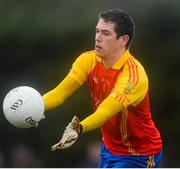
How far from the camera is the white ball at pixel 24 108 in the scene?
34.9 ft

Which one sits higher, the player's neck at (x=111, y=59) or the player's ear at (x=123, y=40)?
the player's ear at (x=123, y=40)

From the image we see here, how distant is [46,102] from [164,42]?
4.93 m

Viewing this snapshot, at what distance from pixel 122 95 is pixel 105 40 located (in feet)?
2.08

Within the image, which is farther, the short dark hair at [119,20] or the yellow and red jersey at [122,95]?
the short dark hair at [119,20]

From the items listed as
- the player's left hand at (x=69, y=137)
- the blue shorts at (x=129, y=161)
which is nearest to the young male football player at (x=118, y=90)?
the blue shorts at (x=129, y=161)

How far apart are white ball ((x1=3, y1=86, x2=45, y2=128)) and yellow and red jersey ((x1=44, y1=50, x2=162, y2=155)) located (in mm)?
344

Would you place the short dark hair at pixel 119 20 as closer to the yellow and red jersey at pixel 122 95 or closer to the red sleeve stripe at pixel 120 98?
the yellow and red jersey at pixel 122 95

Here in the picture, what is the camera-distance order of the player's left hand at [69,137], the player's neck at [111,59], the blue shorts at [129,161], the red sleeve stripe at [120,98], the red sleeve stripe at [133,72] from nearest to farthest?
the player's left hand at [69,137], the red sleeve stripe at [120,98], the red sleeve stripe at [133,72], the player's neck at [111,59], the blue shorts at [129,161]

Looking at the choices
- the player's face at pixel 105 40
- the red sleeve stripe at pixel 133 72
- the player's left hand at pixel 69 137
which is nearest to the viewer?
the player's left hand at pixel 69 137

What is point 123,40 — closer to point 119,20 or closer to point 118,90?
point 119,20

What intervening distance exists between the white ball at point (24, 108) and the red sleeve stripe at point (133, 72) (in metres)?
0.92

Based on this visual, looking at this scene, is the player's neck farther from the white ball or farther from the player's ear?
the white ball

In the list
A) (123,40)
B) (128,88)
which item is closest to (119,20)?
(123,40)

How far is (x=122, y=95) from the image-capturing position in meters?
10.7
